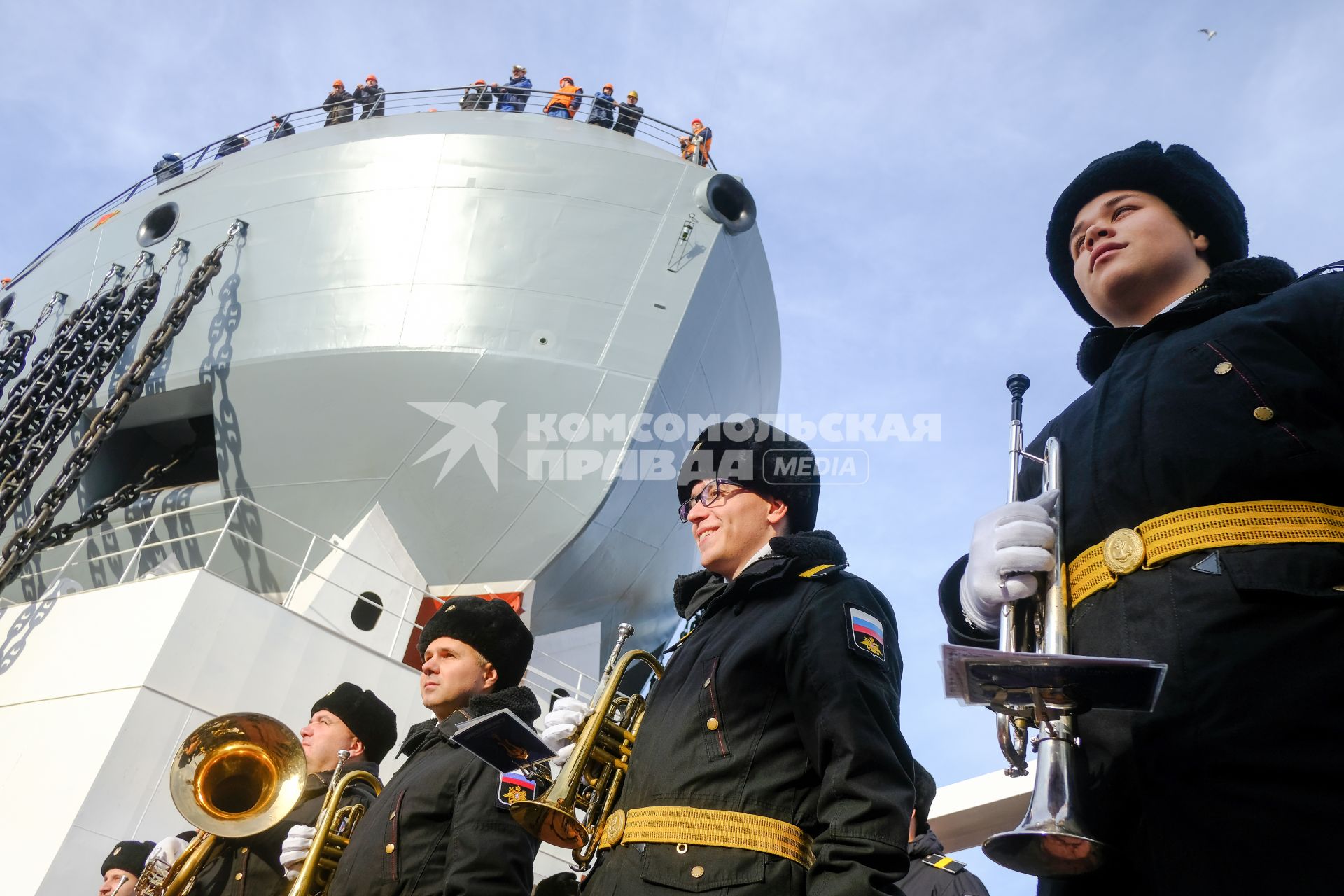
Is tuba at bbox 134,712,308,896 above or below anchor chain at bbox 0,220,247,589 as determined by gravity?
below

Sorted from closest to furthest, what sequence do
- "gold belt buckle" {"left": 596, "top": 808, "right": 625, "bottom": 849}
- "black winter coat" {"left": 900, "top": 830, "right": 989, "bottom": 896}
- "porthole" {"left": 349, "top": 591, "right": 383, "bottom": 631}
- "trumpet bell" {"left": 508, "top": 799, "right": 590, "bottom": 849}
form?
"gold belt buckle" {"left": 596, "top": 808, "right": 625, "bottom": 849} → "trumpet bell" {"left": 508, "top": 799, "right": 590, "bottom": 849} → "black winter coat" {"left": 900, "top": 830, "right": 989, "bottom": 896} → "porthole" {"left": 349, "top": 591, "right": 383, "bottom": 631}

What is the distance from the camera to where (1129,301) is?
2143 mm

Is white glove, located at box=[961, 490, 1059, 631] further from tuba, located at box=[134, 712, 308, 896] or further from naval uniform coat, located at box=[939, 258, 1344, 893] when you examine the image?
tuba, located at box=[134, 712, 308, 896]

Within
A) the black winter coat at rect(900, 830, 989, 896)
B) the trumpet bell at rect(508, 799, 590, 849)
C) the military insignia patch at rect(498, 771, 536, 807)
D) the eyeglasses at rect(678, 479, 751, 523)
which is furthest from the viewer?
the black winter coat at rect(900, 830, 989, 896)

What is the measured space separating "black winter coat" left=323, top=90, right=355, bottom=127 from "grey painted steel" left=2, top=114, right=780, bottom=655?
1.74 metres

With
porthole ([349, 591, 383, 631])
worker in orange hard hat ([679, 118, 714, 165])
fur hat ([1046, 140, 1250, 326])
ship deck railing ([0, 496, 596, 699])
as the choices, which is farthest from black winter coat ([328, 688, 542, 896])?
worker in orange hard hat ([679, 118, 714, 165])

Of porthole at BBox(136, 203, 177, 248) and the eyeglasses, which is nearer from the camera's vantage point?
the eyeglasses

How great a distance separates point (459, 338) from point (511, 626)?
22.7 feet

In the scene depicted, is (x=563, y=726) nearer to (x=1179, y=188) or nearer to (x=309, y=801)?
(x=1179, y=188)

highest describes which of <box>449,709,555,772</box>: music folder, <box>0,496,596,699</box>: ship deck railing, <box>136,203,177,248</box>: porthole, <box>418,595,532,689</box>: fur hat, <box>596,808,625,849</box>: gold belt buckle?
<box>136,203,177,248</box>: porthole

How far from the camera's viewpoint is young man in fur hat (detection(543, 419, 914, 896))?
2.25 metres

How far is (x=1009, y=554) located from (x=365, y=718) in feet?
13.4

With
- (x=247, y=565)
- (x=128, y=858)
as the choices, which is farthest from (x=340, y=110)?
(x=128, y=858)

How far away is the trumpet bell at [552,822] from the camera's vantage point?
2.75m
